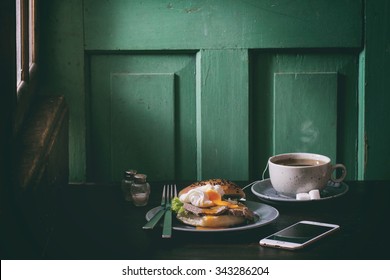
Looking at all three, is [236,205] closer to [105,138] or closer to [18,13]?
[18,13]

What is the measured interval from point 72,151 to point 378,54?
3.62 feet

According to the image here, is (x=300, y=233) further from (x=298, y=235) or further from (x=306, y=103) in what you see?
(x=306, y=103)

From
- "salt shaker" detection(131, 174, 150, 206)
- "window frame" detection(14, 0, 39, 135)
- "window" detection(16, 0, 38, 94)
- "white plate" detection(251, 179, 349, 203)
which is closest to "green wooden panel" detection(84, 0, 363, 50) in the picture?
"window frame" detection(14, 0, 39, 135)

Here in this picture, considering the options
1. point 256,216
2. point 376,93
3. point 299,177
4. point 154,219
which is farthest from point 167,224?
point 376,93

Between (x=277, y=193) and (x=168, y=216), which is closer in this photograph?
(x=168, y=216)

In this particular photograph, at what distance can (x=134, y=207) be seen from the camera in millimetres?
1406

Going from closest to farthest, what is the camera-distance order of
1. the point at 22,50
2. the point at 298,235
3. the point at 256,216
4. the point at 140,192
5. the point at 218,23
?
the point at 298,235, the point at 256,216, the point at 140,192, the point at 22,50, the point at 218,23

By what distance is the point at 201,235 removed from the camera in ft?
3.89

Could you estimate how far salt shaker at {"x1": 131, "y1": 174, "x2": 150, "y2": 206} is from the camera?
141 cm

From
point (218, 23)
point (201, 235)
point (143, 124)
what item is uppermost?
point (218, 23)

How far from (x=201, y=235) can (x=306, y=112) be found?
1149 millimetres

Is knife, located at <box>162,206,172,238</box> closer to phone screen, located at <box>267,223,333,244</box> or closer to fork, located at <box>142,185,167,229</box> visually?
fork, located at <box>142,185,167,229</box>

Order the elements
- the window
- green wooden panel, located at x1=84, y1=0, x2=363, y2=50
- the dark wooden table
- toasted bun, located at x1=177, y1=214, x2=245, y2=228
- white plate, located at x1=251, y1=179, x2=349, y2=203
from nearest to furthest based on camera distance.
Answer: the dark wooden table
toasted bun, located at x1=177, y1=214, x2=245, y2=228
white plate, located at x1=251, y1=179, x2=349, y2=203
the window
green wooden panel, located at x1=84, y1=0, x2=363, y2=50

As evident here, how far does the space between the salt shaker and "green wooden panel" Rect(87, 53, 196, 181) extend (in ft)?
2.70
